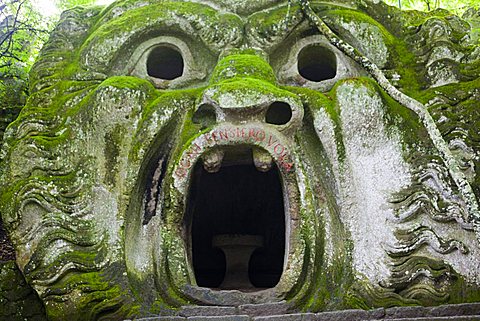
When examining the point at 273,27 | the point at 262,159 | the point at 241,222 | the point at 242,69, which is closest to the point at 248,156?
the point at 262,159

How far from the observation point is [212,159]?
531cm

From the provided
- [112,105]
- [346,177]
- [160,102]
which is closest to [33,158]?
[112,105]

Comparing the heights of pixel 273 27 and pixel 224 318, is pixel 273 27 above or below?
above

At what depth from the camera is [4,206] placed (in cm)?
521

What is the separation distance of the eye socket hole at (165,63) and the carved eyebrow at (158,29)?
0.24 m

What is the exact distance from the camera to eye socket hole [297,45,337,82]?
21.1ft

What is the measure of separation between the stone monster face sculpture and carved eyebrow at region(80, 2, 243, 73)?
17mm

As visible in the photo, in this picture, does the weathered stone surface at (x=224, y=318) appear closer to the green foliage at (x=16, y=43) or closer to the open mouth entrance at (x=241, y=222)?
the open mouth entrance at (x=241, y=222)

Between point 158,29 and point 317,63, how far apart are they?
1864 millimetres

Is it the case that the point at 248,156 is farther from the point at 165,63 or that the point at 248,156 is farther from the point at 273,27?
the point at 165,63

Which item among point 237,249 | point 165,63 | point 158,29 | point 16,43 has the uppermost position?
point 16,43

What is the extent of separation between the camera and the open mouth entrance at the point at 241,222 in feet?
26.8

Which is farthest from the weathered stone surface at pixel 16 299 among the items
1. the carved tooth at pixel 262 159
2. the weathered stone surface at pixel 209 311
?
the carved tooth at pixel 262 159

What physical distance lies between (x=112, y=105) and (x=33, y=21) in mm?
5119
